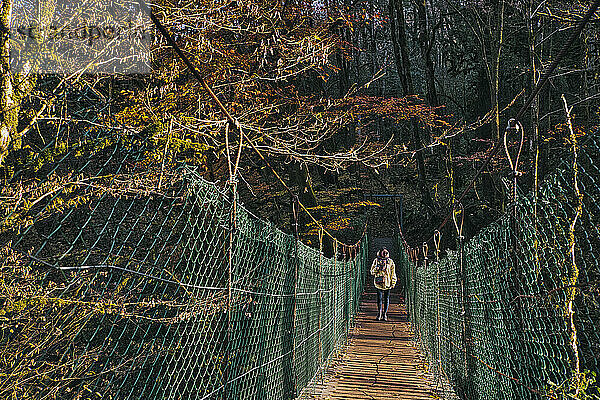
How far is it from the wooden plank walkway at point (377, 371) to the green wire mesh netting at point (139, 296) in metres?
0.33

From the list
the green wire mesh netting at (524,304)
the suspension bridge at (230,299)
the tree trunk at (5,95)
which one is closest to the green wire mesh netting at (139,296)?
the suspension bridge at (230,299)

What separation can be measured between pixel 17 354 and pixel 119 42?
7.90 ft

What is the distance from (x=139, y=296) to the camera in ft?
6.78

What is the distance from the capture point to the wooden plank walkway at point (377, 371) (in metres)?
4.54

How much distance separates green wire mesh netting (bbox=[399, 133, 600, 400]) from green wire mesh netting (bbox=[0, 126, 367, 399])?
1.10m

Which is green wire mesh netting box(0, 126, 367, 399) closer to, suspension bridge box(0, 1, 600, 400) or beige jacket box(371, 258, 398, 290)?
suspension bridge box(0, 1, 600, 400)

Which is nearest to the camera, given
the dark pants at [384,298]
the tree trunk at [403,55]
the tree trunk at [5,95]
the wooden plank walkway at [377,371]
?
the tree trunk at [5,95]

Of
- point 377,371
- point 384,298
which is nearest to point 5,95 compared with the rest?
point 377,371

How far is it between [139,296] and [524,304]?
5.49 feet

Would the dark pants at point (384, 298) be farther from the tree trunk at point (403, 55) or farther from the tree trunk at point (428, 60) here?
the tree trunk at point (428, 60)

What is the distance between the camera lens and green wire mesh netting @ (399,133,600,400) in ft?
6.13

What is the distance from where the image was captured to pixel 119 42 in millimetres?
3797

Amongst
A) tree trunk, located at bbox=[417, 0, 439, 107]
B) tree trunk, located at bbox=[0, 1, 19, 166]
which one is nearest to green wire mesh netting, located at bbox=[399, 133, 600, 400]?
tree trunk, located at bbox=[0, 1, 19, 166]

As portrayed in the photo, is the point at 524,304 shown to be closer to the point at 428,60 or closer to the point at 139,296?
the point at 139,296
